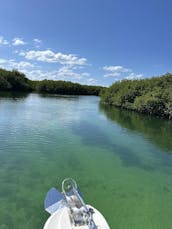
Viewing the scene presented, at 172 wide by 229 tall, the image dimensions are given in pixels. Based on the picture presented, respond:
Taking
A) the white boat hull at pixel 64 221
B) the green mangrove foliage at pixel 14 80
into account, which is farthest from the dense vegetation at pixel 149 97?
the green mangrove foliage at pixel 14 80

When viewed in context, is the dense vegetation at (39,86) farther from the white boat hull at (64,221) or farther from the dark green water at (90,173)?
the white boat hull at (64,221)

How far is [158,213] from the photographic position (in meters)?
7.25

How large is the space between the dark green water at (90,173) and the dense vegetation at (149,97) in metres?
16.8

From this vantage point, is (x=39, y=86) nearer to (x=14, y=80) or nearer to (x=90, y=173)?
(x=14, y=80)

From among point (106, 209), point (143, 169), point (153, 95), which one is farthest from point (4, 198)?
point (153, 95)

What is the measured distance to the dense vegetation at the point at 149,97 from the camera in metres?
33.4

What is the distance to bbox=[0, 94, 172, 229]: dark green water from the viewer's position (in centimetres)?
677

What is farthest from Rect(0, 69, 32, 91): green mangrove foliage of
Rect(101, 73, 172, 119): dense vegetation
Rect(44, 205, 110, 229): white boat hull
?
Rect(44, 205, 110, 229): white boat hull

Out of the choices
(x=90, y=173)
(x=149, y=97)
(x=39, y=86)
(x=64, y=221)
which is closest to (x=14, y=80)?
(x=39, y=86)

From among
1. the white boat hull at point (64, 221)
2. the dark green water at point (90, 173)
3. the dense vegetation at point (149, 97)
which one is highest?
the dense vegetation at point (149, 97)

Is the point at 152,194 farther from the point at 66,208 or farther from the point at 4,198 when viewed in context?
the point at 4,198

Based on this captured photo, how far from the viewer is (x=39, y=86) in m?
84.2

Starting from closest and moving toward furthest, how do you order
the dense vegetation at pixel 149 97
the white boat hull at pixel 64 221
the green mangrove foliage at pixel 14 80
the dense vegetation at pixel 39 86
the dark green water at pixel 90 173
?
the white boat hull at pixel 64 221, the dark green water at pixel 90 173, the dense vegetation at pixel 149 97, the dense vegetation at pixel 39 86, the green mangrove foliage at pixel 14 80

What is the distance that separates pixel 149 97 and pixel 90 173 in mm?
27780
